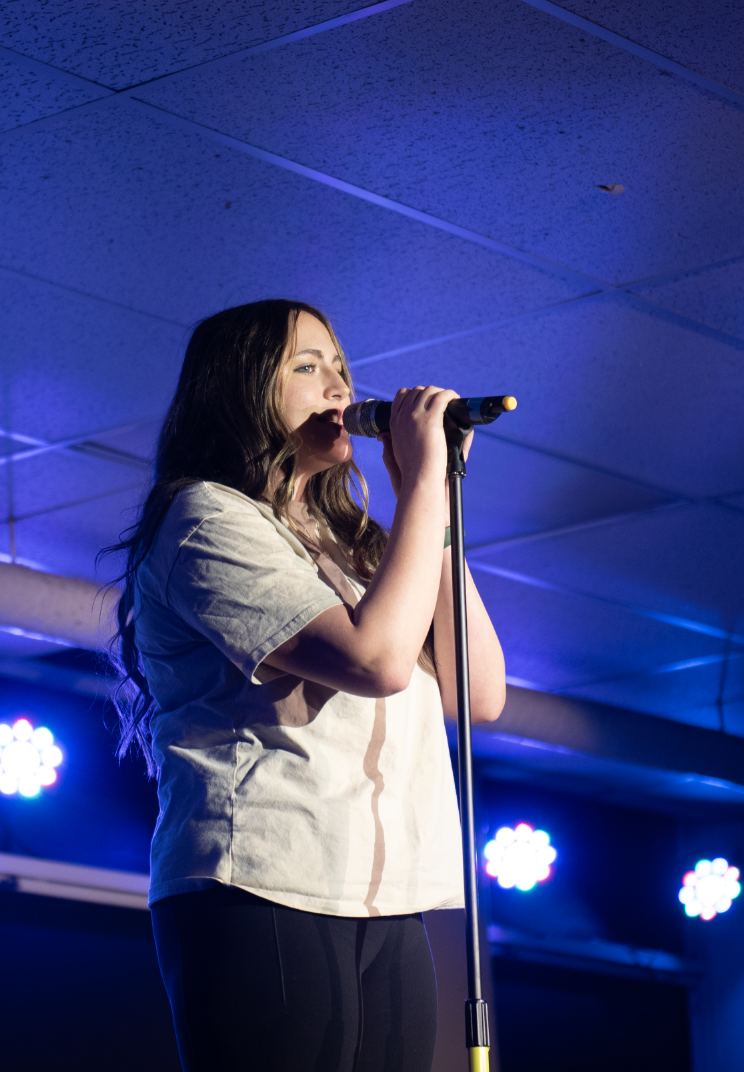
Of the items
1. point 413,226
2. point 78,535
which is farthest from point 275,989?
point 78,535

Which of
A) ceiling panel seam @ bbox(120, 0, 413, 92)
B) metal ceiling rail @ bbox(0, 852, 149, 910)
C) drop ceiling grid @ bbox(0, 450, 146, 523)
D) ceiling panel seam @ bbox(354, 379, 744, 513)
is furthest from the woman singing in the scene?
metal ceiling rail @ bbox(0, 852, 149, 910)

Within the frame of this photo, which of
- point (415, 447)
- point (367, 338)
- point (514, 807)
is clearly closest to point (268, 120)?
point (367, 338)

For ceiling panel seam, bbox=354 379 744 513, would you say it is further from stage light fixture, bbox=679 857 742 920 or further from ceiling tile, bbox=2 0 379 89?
stage light fixture, bbox=679 857 742 920

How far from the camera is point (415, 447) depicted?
1.30 m

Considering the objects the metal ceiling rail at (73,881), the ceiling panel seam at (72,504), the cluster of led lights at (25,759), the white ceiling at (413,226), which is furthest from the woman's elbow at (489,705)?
the cluster of led lights at (25,759)

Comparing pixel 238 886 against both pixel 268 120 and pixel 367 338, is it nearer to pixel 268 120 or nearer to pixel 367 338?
pixel 268 120

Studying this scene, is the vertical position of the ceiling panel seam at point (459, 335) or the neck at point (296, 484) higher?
the ceiling panel seam at point (459, 335)

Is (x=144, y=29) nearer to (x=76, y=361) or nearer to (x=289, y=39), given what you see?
(x=289, y=39)

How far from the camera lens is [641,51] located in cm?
200

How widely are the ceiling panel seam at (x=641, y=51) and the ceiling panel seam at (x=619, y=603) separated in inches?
88.2

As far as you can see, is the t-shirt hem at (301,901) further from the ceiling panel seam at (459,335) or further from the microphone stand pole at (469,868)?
the ceiling panel seam at (459,335)

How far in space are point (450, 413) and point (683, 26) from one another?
103cm

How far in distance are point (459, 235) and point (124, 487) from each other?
62.0 inches

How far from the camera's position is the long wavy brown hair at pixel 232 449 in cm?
139
